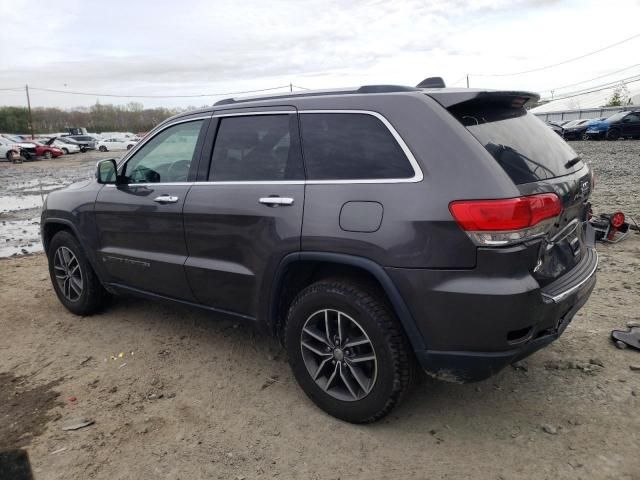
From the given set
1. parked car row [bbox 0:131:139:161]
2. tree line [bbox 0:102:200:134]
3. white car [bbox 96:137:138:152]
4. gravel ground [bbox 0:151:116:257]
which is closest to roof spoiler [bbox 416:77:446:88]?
gravel ground [bbox 0:151:116:257]

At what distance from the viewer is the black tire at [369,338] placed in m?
2.79

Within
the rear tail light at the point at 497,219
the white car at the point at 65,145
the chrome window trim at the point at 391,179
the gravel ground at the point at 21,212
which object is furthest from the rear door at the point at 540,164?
the white car at the point at 65,145

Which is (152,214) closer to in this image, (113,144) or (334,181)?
(334,181)

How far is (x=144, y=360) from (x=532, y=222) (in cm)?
302

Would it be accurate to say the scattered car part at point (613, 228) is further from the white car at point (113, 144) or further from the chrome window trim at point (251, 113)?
the white car at point (113, 144)

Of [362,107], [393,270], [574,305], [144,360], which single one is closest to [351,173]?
[362,107]

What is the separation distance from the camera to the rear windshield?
2.69m

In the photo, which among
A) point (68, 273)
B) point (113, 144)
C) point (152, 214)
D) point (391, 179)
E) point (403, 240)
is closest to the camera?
point (403, 240)

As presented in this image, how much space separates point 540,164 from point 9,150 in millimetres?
35731

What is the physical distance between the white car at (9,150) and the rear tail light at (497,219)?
115 feet

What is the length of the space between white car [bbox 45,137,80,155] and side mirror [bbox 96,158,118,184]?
37.9 meters

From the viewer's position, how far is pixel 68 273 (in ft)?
16.3

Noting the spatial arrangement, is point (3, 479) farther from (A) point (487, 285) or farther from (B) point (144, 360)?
(A) point (487, 285)

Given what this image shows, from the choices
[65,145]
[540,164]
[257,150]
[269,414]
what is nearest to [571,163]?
[540,164]
